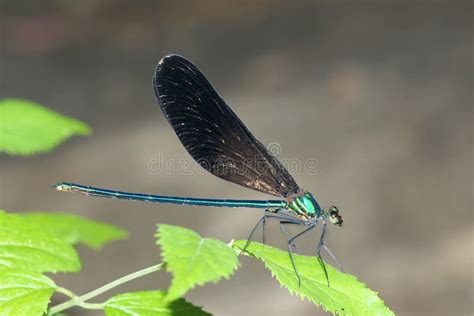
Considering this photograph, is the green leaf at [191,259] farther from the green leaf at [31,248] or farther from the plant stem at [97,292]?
the green leaf at [31,248]

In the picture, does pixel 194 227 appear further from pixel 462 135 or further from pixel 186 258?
pixel 186 258

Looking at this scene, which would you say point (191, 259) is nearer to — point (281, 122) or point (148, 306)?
point (148, 306)

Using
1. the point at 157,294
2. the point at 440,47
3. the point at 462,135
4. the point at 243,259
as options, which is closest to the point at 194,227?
the point at 243,259

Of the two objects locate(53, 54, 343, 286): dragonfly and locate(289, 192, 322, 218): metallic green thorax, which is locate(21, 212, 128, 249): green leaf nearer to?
locate(53, 54, 343, 286): dragonfly

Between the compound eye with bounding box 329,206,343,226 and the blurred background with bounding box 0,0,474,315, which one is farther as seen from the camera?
the blurred background with bounding box 0,0,474,315

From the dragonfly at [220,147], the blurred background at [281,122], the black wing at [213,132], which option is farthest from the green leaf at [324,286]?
the blurred background at [281,122]

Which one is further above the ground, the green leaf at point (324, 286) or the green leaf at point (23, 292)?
the green leaf at point (324, 286)

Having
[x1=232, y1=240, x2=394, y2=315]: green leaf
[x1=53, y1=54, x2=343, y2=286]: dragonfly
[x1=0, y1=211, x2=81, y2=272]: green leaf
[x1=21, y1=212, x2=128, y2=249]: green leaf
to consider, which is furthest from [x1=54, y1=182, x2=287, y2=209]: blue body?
[x1=232, y1=240, x2=394, y2=315]: green leaf

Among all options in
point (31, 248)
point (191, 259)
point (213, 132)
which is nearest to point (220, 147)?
point (213, 132)
